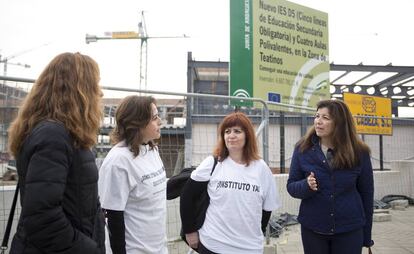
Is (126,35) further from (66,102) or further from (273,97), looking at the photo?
(66,102)

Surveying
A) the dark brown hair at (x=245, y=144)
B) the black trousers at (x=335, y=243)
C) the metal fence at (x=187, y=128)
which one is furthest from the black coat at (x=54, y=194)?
the black trousers at (x=335, y=243)

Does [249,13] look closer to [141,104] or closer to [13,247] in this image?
[141,104]

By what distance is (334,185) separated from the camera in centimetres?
295

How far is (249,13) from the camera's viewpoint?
6.17m

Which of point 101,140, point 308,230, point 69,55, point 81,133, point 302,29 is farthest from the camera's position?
point 302,29

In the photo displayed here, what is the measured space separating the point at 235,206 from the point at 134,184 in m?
0.76

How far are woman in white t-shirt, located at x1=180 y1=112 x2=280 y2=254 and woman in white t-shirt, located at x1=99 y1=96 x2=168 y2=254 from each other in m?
0.32

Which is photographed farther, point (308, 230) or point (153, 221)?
point (308, 230)

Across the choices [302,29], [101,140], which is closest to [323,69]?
[302,29]

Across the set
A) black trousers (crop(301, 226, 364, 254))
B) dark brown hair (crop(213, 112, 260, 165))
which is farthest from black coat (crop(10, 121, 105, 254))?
black trousers (crop(301, 226, 364, 254))

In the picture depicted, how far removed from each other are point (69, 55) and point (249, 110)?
3759 millimetres

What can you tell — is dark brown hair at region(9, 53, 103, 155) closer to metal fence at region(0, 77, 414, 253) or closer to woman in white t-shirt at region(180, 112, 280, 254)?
woman in white t-shirt at region(180, 112, 280, 254)

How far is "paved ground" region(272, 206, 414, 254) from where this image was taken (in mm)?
5719

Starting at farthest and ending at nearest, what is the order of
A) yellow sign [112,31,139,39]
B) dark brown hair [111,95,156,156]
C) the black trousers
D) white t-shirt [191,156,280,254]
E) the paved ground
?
yellow sign [112,31,139,39] < the paved ground < the black trousers < white t-shirt [191,156,280,254] < dark brown hair [111,95,156,156]
